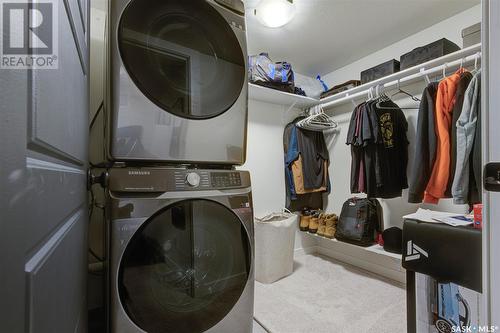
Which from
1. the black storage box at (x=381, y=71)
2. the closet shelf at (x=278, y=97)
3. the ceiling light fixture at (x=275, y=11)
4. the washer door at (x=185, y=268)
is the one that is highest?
the ceiling light fixture at (x=275, y=11)

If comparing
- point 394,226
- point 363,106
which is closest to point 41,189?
point 363,106

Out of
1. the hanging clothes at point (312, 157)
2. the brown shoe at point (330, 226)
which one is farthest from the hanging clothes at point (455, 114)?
the hanging clothes at point (312, 157)

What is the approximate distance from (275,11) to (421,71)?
112cm

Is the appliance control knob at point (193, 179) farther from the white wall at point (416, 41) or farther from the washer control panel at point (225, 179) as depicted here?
the white wall at point (416, 41)

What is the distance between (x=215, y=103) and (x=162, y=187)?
0.42 m

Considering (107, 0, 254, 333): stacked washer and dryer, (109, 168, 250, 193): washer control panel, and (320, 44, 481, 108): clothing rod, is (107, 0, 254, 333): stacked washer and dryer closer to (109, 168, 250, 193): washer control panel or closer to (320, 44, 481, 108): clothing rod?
(109, 168, 250, 193): washer control panel

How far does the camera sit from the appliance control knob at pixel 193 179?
2.73ft

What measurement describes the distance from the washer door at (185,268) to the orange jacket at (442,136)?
1.24m

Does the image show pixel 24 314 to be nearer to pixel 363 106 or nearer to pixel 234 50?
pixel 234 50

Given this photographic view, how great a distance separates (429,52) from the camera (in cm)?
156

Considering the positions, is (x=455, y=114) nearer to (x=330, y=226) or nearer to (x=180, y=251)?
(x=330, y=226)

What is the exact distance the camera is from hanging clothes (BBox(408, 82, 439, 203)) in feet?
4.60

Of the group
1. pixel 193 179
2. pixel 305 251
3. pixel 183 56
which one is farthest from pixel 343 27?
pixel 305 251

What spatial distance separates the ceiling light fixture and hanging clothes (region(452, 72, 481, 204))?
3.83ft
